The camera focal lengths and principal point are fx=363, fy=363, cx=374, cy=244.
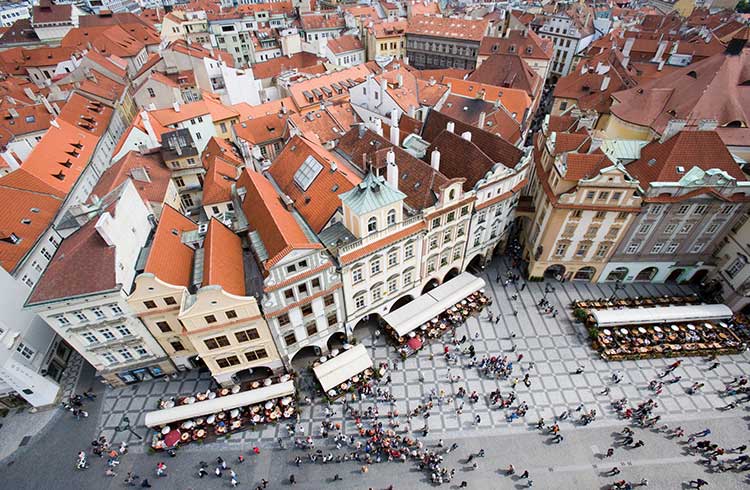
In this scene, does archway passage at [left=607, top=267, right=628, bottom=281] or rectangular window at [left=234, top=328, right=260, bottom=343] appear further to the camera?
archway passage at [left=607, top=267, right=628, bottom=281]

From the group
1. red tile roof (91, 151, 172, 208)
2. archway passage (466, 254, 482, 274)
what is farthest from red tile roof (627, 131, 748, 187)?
red tile roof (91, 151, 172, 208)

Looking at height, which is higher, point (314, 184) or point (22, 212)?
point (314, 184)

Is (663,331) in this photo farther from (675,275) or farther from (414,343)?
(414,343)

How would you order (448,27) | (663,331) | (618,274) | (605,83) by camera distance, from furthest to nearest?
(448,27)
(605,83)
(618,274)
(663,331)

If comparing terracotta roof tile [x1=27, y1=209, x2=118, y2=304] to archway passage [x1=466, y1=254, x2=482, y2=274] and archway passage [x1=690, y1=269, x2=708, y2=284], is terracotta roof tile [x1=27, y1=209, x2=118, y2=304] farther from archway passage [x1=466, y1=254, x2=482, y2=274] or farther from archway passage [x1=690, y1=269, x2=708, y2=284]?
archway passage [x1=690, y1=269, x2=708, y2=284]

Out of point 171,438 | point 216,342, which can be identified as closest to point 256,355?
point 216,342

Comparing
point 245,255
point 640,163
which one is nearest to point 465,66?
point 640,163
